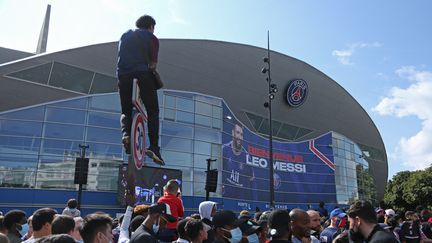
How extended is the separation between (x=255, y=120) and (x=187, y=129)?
11316 mm

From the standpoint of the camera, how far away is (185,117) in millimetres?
26641

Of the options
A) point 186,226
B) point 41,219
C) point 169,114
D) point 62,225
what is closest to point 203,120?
point 169,114

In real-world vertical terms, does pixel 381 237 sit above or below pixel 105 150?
below

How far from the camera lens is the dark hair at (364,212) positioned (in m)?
3.38

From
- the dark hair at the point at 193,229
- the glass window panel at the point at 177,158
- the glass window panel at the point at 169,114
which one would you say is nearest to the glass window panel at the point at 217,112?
the glass window panel at the point at 169,114

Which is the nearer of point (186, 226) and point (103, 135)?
point (186, 226)

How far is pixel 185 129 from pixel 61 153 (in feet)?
26.2

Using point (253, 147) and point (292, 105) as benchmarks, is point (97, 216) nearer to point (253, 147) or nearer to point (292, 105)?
point (253, 147)

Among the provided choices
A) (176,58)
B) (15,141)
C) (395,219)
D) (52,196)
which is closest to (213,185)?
(395,219)

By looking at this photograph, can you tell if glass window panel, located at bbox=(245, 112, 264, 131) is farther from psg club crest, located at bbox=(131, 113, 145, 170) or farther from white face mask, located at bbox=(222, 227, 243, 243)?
white face mask, located at bbox=(222, 227, 243, 243)

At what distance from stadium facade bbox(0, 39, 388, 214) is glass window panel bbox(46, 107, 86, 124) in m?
0.06

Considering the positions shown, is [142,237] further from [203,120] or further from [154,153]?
[203,120]

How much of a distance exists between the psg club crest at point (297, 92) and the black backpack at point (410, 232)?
30043 mm

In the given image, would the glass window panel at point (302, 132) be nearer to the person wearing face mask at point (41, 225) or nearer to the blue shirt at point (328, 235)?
the blue shirt at point (328, 235)
